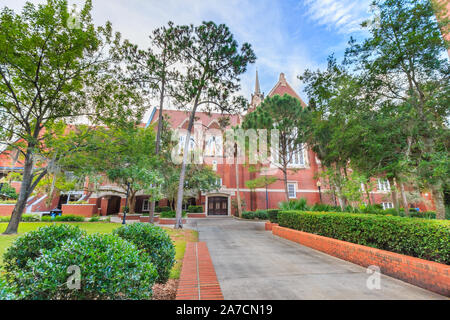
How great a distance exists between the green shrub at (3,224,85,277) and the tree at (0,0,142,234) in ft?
26.1

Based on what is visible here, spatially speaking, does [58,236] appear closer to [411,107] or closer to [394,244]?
[394,244]

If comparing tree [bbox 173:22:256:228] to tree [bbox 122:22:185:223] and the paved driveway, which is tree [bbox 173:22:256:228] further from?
the paved driveway

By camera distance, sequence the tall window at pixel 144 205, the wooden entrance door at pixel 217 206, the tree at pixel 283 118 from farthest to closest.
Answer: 1. the tall window at pixel 144 205
2. the wooden entrance door at pixel 217 206
3. the tree at pixel 283 118

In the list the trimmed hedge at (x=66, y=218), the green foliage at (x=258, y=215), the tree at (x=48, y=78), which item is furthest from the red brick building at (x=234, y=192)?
the tree at (x=48, y=78)

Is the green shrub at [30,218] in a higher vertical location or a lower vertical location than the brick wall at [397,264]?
lower

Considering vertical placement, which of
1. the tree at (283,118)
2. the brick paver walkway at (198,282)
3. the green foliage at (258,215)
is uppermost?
the tree at (283,118)

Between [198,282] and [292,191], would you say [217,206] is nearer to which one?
[292,191]

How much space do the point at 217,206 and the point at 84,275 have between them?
80.5 ft

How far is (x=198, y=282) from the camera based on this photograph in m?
3.46

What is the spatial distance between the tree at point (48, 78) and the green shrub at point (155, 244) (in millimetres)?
8438

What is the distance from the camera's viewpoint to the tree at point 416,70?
20.9ft

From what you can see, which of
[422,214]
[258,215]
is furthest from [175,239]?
[422,214]

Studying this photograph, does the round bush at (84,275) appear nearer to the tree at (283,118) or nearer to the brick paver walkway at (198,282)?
the brick paver walkway at (198,282)

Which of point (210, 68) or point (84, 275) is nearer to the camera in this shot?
point (84, 275)
